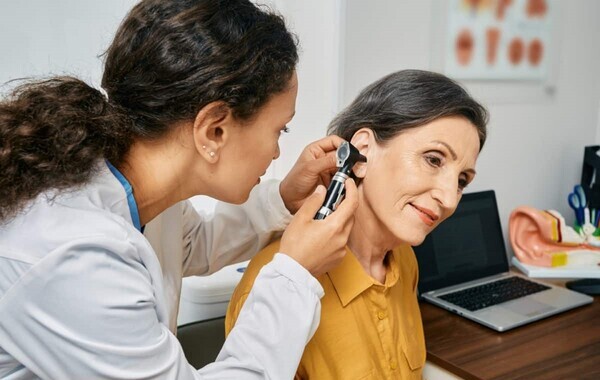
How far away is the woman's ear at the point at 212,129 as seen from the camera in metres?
0.89

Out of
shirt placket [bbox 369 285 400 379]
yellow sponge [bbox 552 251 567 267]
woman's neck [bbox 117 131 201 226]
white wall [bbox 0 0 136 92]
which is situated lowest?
yellow sponge [bbox 552 251 567 267]

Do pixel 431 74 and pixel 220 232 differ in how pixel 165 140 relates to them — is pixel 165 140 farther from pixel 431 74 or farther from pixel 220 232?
pixel 431 74

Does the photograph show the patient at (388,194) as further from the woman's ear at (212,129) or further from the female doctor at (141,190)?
the woman's ear at (212,129)

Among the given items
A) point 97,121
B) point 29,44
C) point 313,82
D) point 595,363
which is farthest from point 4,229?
point 595,363

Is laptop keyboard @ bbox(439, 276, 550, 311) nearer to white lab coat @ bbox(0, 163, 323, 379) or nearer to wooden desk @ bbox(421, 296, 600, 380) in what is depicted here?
wooden desk @ bbox(421, 296, 600, 380)

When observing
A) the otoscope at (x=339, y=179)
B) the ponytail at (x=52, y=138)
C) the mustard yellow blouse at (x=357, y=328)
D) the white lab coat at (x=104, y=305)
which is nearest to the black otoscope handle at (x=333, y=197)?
the otoscope at (x=339, y=179)

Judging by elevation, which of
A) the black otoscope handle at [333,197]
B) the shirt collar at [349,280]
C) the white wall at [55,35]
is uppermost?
the white wall at [55,35]

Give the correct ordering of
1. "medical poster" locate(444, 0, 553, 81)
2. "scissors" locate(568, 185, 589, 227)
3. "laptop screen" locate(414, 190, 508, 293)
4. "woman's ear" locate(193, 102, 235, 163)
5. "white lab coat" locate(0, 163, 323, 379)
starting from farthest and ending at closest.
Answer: "scissors" locate(568, 185, 589, 227) < "medical poster" locate(444, 0, 553, 81) < "laptop screen" locate(414, 190, 508, 293) < "woman's ear" locate(193, 102, 235, 163) < "white lab coat" locate(0, 163, 323, 379)

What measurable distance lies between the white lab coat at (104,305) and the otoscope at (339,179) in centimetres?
13

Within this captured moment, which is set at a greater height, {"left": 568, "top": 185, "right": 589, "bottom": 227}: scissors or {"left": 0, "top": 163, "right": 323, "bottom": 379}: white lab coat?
{"left": 0, "top": 163, "right": 323, "bottom": 379}: white lab coat

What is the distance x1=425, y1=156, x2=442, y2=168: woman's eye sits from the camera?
45.6 inches

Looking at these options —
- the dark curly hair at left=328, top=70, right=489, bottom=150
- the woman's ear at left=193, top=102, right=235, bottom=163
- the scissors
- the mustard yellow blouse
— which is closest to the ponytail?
the woman's ear at left=193, top=102, right=235, bottom=163

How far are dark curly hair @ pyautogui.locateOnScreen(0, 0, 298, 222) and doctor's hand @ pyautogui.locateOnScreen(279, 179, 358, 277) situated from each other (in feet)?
0.67

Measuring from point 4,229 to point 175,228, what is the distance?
1.47 feet
